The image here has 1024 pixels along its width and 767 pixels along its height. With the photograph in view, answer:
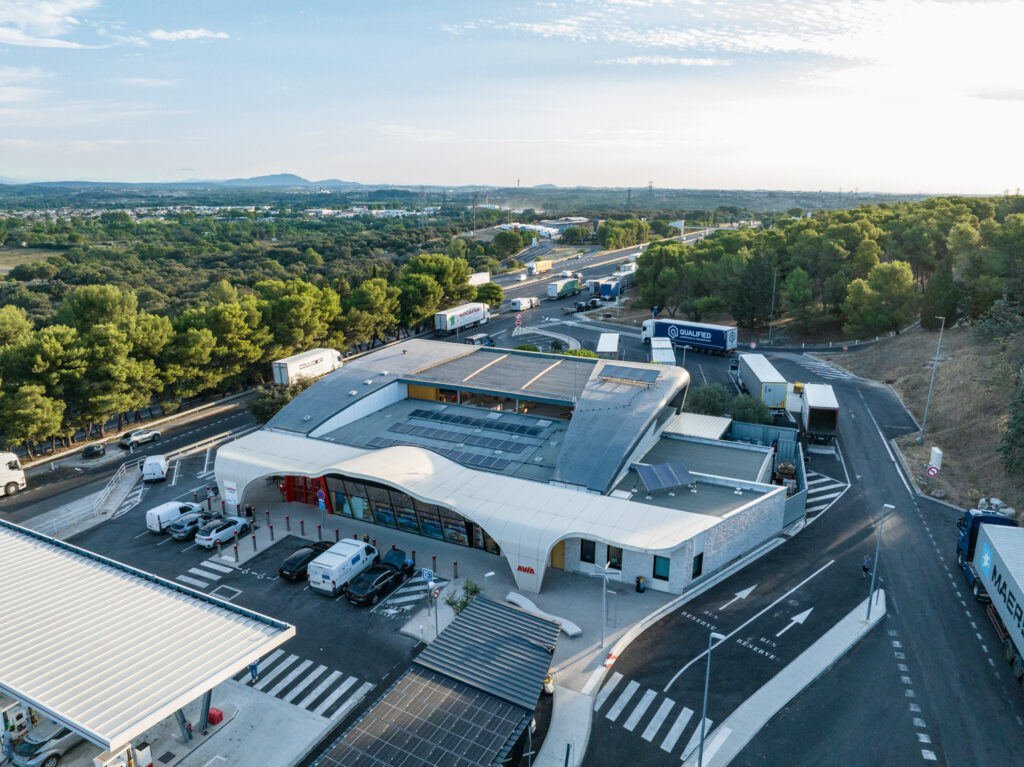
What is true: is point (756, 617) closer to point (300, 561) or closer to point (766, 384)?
point (300, 561)

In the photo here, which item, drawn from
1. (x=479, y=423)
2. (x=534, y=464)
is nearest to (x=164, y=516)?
A: (x=479, y=423)

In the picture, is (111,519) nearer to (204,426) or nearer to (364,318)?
(204,426)

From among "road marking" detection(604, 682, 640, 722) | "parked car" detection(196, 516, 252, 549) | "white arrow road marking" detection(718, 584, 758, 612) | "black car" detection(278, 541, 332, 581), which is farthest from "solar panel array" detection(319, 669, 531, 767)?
"parked car" detection(196, 516, 252, 549)

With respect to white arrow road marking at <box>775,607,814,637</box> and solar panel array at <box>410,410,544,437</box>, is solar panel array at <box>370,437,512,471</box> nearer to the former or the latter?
solar panel array at <box>410,410,544,437</box>

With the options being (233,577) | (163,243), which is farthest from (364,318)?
(163,243)

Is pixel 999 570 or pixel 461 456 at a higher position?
pixel 461 456

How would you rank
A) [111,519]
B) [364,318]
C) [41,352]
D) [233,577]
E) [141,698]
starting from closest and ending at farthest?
1. [141,698]
2. [233,577]
3. [111,519]
4. [41,352]
5. [364,318]
